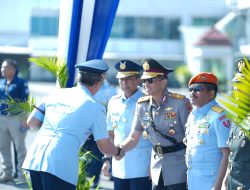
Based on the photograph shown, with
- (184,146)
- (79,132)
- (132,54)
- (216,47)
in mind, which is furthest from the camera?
(132,54)

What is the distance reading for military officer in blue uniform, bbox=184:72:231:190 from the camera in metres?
6.09

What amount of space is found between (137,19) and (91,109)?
62.3 m

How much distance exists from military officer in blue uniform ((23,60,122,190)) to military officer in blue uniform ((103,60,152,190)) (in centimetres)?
145

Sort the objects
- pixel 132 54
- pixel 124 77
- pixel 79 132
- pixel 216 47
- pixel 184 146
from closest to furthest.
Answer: pixel 79 132
pixel 184 146
pixel 124 77
pixel 216 47
pixel 132 54

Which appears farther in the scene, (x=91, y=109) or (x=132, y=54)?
(x=132, y=54)

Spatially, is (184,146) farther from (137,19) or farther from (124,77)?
(137,19)

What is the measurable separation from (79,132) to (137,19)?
205 feet

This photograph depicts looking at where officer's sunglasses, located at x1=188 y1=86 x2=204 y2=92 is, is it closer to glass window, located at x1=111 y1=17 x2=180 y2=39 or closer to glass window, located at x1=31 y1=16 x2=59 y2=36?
glass window, located at x1=31 y1=16 x2=59 y2=36

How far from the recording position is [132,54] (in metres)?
66.5

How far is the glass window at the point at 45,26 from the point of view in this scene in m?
66.8

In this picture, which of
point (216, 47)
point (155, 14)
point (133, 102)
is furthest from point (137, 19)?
point (133, 102)

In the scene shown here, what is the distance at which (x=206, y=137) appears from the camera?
6.18 meters

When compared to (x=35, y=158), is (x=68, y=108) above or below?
above

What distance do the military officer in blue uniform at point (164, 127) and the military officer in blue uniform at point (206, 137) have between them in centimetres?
37
